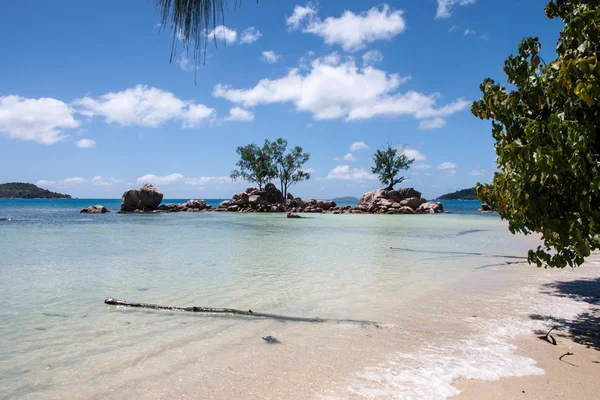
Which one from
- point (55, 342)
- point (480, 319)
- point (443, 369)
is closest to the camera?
point (443, 369)

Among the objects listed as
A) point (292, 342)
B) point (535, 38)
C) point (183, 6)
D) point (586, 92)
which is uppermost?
point (535, 38)

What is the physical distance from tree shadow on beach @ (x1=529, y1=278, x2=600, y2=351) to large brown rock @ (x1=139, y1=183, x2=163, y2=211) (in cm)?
5599

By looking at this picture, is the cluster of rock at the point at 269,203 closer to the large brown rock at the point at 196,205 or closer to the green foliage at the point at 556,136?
the large brown rock at the point at 196,205

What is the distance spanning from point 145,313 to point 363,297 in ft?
14.3

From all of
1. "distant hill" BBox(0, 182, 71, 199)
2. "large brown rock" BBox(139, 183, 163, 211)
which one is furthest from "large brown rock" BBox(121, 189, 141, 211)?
"distant hill" BBox(0, 182, 71, 199)

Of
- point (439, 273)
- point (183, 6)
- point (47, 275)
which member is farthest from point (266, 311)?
point (47, 275)

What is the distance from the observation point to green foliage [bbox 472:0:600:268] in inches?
153

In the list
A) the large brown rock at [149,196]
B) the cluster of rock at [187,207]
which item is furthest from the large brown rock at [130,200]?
the cluster of rock at [187,207]

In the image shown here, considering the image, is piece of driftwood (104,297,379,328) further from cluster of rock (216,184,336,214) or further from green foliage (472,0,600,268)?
cluster of rock (216,184,336,214)

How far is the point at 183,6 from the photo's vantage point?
3.22 metres

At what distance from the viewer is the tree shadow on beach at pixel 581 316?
5.46 metres

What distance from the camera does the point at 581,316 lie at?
257 inches

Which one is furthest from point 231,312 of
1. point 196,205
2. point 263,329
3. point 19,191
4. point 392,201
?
point 19,191

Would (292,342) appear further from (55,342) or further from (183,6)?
(183,6)
